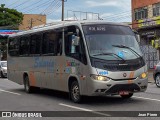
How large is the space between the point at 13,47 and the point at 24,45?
1.80m

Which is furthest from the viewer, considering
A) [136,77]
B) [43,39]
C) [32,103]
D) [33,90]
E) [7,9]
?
[7,9]

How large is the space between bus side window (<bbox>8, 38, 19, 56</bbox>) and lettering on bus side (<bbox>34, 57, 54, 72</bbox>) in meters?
2.73

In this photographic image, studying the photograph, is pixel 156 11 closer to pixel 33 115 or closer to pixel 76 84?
pixel 76 84

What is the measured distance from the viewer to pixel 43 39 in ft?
50.0

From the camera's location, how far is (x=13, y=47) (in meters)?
19.0

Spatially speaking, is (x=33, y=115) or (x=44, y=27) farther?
(x=44, y=27)

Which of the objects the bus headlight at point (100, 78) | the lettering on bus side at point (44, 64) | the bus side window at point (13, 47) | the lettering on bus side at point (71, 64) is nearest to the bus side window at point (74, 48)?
the lettering on bus side at point (71, 64)

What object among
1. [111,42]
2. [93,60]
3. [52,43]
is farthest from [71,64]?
[52,43]

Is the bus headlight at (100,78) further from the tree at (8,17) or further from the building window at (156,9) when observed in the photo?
the tree at (8,17)

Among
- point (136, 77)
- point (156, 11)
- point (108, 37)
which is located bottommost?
point (136, 77)

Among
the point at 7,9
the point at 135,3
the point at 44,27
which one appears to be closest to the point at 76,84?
the point at 44,27

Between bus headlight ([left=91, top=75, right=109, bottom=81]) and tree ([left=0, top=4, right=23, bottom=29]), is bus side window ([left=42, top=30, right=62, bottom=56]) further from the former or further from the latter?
tree ([left=0, top=4, right=23, bottom=29])

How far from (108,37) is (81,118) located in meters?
3.48

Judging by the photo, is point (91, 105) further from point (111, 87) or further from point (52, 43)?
point (52, 43)
